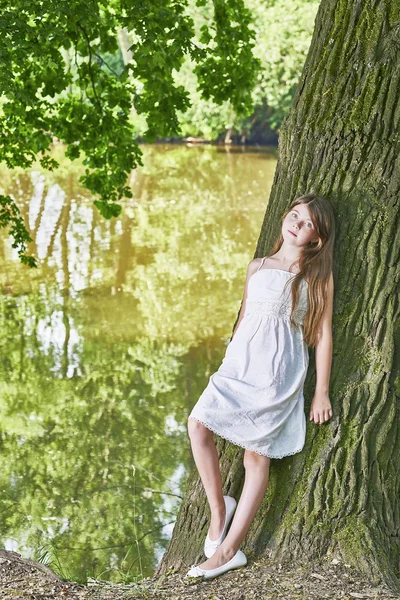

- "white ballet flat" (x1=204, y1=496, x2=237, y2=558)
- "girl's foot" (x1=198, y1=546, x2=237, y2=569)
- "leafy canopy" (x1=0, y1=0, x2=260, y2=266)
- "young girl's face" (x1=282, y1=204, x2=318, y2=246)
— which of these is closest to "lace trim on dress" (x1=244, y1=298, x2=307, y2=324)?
"young girl's face" (x1=282, y1=204, x2=318, y2=246)

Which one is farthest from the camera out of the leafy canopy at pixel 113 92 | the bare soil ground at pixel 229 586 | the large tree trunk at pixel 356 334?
the leafy canopy at pixel 113 92

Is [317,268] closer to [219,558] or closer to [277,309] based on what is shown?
[277,309]

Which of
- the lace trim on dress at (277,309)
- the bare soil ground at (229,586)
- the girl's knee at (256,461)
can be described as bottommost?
the bare soil ground at (229,586)

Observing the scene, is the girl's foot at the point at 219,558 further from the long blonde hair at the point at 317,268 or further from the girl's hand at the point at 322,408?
the long blonde hair at the point at 317,268

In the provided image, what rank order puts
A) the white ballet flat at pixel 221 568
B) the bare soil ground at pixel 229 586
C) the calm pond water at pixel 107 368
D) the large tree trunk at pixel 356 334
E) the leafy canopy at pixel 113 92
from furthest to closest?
the leafy canopy at pixel 113 92 < the calm pond water at pixel 107 368 < the large tree trunk at pixel 356 334 < the white ballet flat at pixel 221 568 < the bare soil ground at pixel 229 586

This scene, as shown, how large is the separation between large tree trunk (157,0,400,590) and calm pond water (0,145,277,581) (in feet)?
3.40

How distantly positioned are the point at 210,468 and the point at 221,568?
1.48ft

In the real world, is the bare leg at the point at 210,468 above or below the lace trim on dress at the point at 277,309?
below

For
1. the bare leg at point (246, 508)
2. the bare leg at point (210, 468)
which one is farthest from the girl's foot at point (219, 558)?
the bare leg at point (210, 468)

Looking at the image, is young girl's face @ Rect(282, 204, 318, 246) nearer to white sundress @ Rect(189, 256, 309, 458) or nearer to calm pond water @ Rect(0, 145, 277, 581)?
white sundress @ Rect(189, 256, 309, 458)

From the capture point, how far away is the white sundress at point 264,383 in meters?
4.01

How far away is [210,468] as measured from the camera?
4.09 m

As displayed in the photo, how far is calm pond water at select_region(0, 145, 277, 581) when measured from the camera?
648 centimetres

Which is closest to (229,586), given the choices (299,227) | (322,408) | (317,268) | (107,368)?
(322,408)
